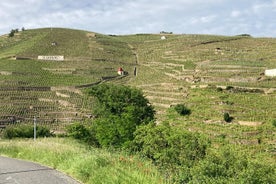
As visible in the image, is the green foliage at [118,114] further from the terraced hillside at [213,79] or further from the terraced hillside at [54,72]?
the terraced hillside at [54,72]

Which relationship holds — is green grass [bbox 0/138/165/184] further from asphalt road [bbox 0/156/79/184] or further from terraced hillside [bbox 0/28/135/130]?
terraced hillside [bbox 0/28/135/130]

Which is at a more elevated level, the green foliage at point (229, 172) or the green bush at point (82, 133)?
the green foliage at point (229, 172)

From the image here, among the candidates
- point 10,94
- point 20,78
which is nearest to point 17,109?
point 10,94

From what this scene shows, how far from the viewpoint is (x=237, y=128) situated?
5788 centimetres

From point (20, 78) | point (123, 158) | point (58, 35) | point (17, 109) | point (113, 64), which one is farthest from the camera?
point (58, 35)

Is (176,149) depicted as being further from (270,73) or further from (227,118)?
(270,73)

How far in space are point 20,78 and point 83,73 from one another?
17154 millimetres

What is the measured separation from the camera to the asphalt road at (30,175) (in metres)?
12.9

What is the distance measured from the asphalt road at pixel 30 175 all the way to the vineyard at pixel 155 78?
42812mm

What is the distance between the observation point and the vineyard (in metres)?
67.0

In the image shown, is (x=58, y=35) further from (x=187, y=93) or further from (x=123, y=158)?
(x=123, y=158)

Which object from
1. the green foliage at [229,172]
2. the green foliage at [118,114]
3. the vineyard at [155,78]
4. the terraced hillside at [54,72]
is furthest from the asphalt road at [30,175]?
the terraced hillside at [54,72]

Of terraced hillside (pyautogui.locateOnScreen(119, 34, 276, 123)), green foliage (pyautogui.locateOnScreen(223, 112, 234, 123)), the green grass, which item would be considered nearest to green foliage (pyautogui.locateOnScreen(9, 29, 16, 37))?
→ terraced hillside (pyautogui.locateOnScreen(119, 34, 276, 123))

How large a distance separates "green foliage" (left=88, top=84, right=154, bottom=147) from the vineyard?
7004mm
